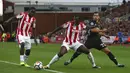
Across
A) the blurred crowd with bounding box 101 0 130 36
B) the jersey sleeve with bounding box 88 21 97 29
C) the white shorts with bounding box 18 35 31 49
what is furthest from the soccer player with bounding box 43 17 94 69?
the blurred crowd with bounding box 101 0 130 36

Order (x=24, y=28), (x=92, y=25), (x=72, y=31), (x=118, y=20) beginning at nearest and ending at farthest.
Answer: (x=72, y=31), (x=92, y=25), (x=24, y=28), (x=118, y=20)

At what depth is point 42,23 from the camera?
64.8 meters

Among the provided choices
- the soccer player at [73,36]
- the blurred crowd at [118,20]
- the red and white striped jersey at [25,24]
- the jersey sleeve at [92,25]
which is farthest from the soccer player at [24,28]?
the blurred crowd at [118,20]

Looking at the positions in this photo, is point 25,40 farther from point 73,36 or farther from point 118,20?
point 118,20

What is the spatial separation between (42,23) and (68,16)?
4663 mm

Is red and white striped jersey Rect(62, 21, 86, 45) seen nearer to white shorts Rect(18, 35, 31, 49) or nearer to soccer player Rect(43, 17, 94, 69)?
soccer player Rect(43, 17, 94, 69)

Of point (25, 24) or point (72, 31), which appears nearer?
point (72, 31)

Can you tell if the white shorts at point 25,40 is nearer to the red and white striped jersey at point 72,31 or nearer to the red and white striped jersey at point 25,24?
the red and white striped jersey at point 25,24

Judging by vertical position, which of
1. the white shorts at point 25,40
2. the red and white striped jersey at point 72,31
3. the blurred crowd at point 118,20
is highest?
the red and white striped jersey at point 72,31

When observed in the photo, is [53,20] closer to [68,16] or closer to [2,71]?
[68,16]

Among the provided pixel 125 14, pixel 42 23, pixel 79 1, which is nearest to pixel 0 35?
pixel 42 23

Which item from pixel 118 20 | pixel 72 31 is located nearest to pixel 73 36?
pixel 72 31

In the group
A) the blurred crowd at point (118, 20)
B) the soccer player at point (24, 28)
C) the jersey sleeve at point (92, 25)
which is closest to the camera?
the jersey sleeve at point (92, 25)

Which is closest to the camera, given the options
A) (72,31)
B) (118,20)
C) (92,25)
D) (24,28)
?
(72,31)
